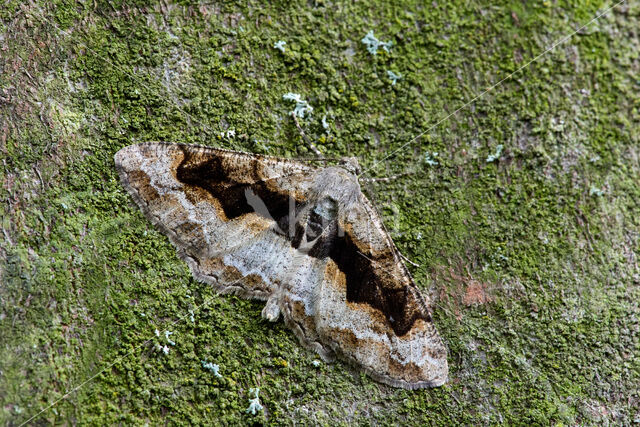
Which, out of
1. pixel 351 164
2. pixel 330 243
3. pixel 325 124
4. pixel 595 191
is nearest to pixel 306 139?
pixel 325 124

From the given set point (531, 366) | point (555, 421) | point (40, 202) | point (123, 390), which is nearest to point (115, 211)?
point (40, 202)

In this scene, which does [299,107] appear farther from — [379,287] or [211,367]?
[211,367]

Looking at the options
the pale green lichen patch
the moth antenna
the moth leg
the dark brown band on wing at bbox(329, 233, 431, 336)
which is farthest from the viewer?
the moth antenna

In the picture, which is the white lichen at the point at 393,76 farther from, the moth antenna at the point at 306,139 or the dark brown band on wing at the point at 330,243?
the dark brown band on wing at the point at 330,243

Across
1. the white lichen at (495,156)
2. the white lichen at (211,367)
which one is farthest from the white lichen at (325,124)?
the white lichen at (211,367)

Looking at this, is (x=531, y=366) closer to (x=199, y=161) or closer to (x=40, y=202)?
(x=199, y=161)

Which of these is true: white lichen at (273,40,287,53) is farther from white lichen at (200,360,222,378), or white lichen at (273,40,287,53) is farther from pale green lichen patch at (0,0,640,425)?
white lichen at (200,360,222,378)

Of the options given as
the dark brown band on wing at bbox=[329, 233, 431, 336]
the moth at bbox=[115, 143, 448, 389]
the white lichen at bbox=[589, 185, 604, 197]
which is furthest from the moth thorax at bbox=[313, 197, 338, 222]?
the white lichen at bbox=[589, 185, 604, 197]
